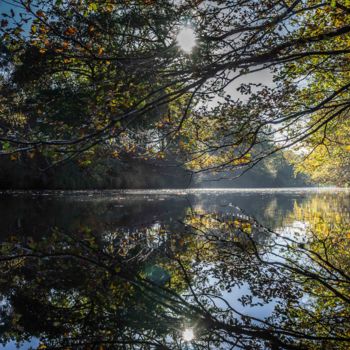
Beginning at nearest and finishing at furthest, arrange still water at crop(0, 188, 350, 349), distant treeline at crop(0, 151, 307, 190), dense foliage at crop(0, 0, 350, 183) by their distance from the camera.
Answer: still water at crop(0, 188, 350, 349), dense foliage at crop(0, 0, 350, 183), distant treeline at crop(0, 151, 307, 190)

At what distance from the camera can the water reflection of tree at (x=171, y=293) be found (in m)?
2.55

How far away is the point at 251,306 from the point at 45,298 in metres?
1.98

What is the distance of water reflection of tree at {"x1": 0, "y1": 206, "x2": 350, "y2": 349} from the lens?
101 inches

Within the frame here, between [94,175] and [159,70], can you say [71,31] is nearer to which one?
[159,70]

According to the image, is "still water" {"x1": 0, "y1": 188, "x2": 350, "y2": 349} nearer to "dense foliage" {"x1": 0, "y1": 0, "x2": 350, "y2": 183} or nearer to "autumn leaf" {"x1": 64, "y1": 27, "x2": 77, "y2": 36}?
"dense foliage" {"x1": 0, "y1": 0, "x2": 350, "y2": 183}

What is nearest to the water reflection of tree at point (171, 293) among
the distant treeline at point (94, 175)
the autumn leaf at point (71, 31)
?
the distant treeline at point (94, 175)

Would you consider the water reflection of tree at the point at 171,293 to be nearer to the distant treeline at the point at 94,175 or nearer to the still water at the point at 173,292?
the still water at the point at 173,292

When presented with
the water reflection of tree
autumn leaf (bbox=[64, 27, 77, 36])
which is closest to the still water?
the water reflection of tree

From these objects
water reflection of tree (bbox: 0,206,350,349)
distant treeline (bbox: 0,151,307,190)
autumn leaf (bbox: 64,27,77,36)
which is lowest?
water reflection of tree (bbox: 0,206,350,349)

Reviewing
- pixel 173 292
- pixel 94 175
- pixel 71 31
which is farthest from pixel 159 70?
pixel 94 175

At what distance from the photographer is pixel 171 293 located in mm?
3510

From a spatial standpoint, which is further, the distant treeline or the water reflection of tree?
the distant treeline

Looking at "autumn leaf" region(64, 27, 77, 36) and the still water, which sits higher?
"autumn leaf" region(64, 27, 77, 36)

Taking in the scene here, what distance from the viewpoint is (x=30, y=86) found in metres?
11.0
